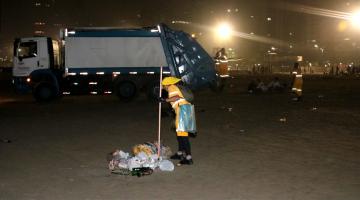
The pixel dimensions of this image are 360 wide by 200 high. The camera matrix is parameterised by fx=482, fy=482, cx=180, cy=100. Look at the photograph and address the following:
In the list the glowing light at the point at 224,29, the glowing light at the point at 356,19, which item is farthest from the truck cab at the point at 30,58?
the glowing light at the point at 224,29

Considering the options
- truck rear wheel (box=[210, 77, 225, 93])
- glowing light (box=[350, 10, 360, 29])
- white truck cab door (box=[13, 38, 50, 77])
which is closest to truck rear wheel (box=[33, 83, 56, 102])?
white truck cab door (box=[13, 38, 50, 77])

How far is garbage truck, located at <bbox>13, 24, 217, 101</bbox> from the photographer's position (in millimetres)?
21328

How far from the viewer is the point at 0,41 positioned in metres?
129

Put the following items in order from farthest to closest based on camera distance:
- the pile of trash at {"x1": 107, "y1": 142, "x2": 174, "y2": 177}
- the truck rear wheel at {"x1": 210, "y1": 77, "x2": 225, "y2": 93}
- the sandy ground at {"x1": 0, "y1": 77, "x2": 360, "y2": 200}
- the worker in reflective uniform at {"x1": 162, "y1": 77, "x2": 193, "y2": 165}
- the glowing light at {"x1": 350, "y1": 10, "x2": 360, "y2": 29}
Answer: the glowing light at {"x1": 350, "y1": 10, "x2": 360, "y2": 29} → the truck rear wheel at {"x1": 210, "y1": 77, "x2": 225, "y2": 93} → the worker in reflective uniform at {"x1": 162, "y1": 77, "x2": 193, "y2": 165} → the pile of trash at {"x1": 107, "y1": 142, "x2": 174, "y2": 177} → the sandy ground at {"x1": 0, "y1": 77, "x2": 360, "y2": 200}

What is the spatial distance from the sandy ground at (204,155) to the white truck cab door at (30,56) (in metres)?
4.30

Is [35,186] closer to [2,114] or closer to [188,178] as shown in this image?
[188,178]

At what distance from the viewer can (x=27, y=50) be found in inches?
861

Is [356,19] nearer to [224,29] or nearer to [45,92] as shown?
[224,29]

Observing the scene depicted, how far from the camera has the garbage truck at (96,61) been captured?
70.0ft

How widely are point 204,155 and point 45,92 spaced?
1406 centimetres

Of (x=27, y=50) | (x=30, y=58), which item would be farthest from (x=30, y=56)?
(x=27, y=50)

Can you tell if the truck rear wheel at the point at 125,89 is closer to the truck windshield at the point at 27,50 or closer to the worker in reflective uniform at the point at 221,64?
the truck windshield at the point at 27,50

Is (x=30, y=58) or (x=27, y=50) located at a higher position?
(x=27, y=50)

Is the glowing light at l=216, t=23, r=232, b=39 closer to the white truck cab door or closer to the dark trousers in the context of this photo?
the white truck cab door
